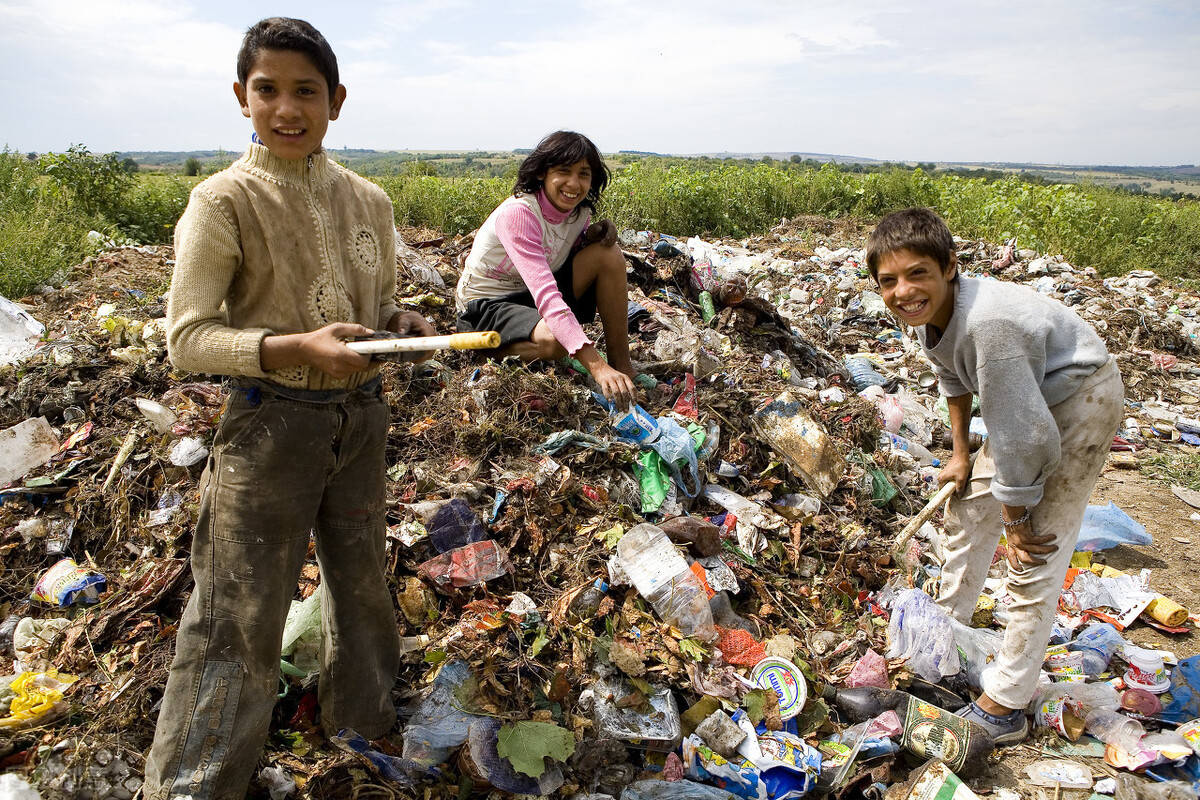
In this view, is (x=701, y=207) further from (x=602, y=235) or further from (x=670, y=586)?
(x=670, y=586)

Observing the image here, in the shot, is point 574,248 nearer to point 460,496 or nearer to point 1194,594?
point 460,496

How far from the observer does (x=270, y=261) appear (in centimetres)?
150

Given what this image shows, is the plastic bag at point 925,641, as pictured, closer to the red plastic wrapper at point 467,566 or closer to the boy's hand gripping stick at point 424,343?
the red plastic wrapper at point 467,566

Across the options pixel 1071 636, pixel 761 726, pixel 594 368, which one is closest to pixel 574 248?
pixel 594 368

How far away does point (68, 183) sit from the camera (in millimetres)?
6637

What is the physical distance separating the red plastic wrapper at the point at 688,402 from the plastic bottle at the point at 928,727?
1474 mm

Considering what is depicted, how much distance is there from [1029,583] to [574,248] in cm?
250

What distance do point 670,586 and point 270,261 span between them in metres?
1.72

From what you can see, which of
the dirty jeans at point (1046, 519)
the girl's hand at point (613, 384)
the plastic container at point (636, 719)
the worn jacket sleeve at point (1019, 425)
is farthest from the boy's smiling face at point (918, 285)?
the plastic container at point (636, 719)

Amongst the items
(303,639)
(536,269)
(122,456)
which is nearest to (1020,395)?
(536,269)

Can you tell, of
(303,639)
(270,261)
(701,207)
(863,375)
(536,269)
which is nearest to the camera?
(270,261)

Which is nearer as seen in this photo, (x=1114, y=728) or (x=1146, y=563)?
(x=1114, y=728)

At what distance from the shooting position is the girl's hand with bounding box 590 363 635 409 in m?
3.21

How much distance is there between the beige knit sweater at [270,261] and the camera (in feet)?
4.51
